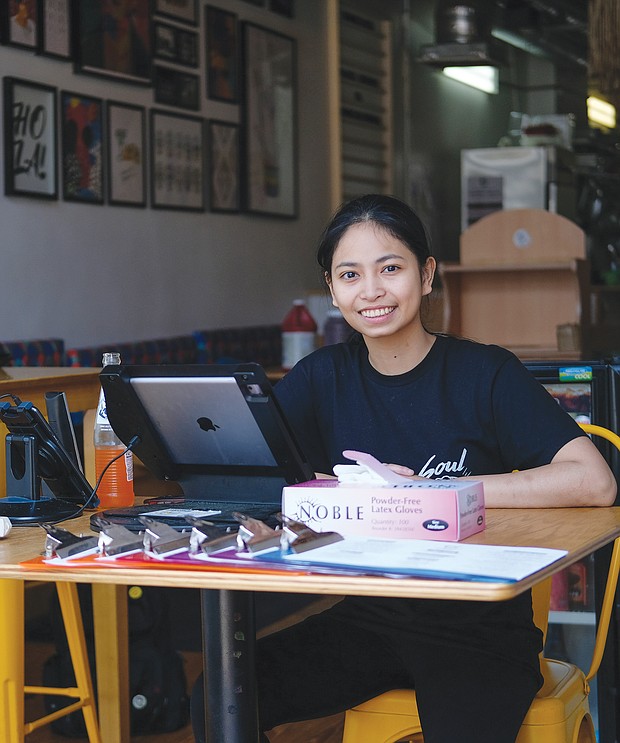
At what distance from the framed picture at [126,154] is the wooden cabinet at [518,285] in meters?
1.45

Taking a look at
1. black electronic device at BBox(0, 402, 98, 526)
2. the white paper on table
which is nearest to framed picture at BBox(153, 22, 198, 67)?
black electronic device at BBox(0, 402, 98, 526)

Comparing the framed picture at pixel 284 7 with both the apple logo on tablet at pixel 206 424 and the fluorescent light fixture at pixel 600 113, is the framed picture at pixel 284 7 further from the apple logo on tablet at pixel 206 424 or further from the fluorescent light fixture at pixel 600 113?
the apple logo on tablet at pixel 206 424

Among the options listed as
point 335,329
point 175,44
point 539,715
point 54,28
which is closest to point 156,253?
point 335,329

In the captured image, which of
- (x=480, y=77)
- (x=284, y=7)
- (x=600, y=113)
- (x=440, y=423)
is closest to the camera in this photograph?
(x=440, y=423)

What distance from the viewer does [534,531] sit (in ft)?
5.47

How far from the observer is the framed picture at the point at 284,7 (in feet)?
22.0

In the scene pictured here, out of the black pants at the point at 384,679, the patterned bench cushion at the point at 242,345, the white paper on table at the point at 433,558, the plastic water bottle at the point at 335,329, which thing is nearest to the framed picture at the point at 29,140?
the patterned bench cushion at the point at 242,345

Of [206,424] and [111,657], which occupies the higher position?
[206,424]

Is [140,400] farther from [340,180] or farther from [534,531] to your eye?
[340,180]

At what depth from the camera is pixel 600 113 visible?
11211 mm

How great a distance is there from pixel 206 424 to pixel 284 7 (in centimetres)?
542

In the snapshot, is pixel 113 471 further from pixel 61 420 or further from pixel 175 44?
pixel 175 44

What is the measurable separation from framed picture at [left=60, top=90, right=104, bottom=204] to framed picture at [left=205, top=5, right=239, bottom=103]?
107cm

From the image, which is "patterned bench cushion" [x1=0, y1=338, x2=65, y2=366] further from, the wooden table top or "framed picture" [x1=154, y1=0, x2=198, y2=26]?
the wooden table top
